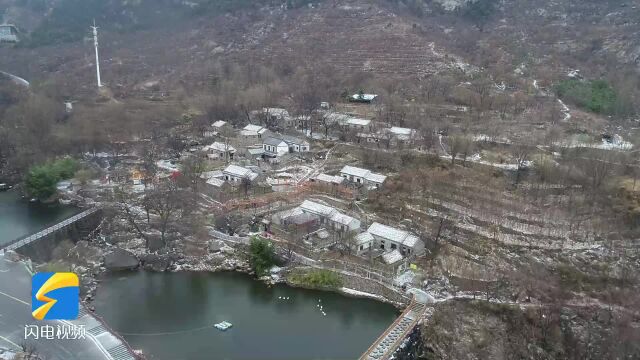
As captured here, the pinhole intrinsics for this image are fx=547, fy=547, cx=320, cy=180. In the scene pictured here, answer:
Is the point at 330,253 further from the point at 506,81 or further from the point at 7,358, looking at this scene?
the point at 506,81

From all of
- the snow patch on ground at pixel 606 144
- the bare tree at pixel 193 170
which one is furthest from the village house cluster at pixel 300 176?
the snow patch on ground at pixel 606 144

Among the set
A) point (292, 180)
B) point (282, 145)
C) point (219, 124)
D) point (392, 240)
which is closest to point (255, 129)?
point (219, 124)

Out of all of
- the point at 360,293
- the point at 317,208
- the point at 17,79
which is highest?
the point at 17,79

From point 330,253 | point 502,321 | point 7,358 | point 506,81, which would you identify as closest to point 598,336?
point 502,321

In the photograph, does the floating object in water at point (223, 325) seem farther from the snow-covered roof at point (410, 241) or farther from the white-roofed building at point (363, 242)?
the snow-covered roof at point (410, 241)

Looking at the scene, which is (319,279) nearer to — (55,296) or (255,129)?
(55,296)
